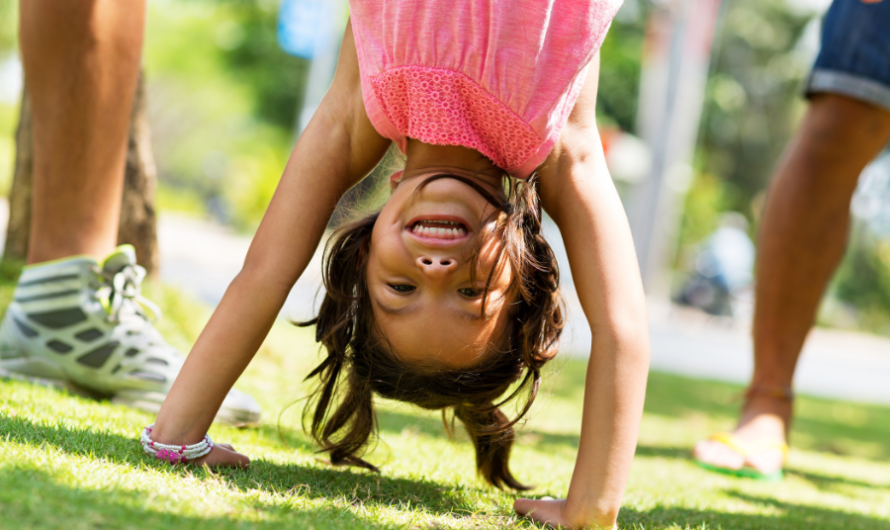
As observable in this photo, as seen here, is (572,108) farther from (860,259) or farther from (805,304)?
(860,259)

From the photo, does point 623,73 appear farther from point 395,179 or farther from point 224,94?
point 395,179

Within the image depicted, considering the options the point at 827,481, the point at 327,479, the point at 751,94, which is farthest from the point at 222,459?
the point at 751,94

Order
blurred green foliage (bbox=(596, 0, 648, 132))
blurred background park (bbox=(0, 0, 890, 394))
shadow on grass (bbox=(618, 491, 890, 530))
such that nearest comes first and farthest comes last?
shadow on grass (bbox=(618, 491, 890, 530))
blurred background park (bbox=(0, 0, 890, 394))
blurred green foliage (bbox=(596, 0, 648, 132))

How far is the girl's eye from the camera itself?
164 centimetres

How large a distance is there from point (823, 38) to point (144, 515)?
285 centimetres

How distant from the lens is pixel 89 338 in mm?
2205

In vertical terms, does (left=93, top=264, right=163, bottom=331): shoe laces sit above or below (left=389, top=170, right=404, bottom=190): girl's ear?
below

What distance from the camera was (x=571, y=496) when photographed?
64.2 inches

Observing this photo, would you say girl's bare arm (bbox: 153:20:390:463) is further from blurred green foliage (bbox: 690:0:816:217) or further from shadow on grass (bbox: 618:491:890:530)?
blurred green foliage (bbox: 690:0:816:217)

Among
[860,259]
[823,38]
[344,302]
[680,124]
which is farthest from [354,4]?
[860,259]

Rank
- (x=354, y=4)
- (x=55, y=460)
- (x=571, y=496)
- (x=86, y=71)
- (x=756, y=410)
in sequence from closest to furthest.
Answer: (x=55, y=460) → (x=571, y=496) → (x=354, y=4) → (x=86, y=71) → (x=756, y=410)

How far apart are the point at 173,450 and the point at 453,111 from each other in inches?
38.2

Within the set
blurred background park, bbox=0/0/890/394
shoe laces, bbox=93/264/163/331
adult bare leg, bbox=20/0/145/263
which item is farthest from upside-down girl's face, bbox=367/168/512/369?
blurred background park, bbox=0/0/890/394

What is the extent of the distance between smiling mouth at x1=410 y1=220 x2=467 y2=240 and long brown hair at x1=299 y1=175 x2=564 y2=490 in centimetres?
5
